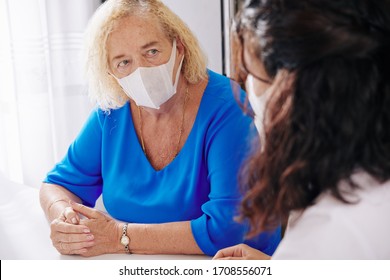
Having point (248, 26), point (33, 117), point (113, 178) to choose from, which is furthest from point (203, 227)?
point (33, 117)

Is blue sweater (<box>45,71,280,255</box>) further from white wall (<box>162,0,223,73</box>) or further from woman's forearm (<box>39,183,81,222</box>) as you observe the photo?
white wall (<box>162,0,223,73</box>)

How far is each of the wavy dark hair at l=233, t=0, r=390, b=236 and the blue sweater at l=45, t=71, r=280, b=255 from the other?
491mm

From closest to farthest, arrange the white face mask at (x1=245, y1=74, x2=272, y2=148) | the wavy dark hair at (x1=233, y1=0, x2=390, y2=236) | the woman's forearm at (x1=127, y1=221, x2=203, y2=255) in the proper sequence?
the wavy dark hair at (x1=233, y1=0, x2=390, y2=236), the white face mask at (x1=245, y1=74, x2=272, y2=148), the woman's forearm at (x1=127, y1=221, x2=203, y2=255)

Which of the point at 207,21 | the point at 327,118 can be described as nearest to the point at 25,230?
the point at 327,118

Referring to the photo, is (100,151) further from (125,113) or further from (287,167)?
(287,167)

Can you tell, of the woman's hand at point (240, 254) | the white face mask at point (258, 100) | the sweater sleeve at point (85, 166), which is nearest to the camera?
the white face mask at point (258, 100)

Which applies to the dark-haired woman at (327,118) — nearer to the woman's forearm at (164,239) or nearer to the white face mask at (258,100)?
the white face mask at (258,100)

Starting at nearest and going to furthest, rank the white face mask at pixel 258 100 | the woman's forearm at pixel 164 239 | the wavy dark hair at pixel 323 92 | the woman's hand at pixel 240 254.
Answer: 1. the wavy dark hair at pixel 323 92
2. the white face mask at pixel 258 100
3. the woman's hand at pixel 240 254
4. the woman's forearm at pixel 164 239

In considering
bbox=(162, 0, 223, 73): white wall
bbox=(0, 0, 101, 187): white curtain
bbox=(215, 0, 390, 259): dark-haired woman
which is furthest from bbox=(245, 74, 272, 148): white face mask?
bbox=(0, 0, 101, 187): white curtain

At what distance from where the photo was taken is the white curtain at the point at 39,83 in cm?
246

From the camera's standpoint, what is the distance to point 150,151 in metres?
1.56

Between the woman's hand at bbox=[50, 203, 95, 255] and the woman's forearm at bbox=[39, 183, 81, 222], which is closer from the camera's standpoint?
the woman's hand at bbox=[50, 203, 95, 255]

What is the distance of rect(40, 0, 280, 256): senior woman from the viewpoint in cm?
133

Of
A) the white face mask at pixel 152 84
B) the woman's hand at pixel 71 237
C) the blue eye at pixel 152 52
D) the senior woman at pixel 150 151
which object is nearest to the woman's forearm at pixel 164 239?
the senior woman at pixel 150 151
